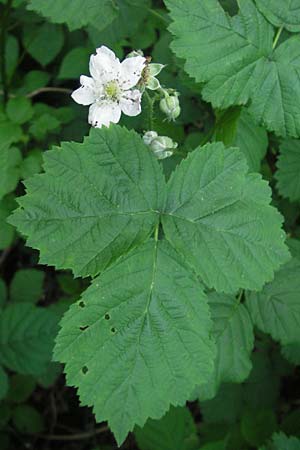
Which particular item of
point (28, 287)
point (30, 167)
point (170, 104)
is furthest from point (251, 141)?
point (28, 287)

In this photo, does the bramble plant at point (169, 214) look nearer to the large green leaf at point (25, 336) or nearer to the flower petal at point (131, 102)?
the flower petal at point (131, 102)

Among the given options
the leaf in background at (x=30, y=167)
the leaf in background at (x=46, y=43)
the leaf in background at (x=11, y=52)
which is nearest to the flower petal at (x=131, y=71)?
the leaf in background at (x=30, y=167)

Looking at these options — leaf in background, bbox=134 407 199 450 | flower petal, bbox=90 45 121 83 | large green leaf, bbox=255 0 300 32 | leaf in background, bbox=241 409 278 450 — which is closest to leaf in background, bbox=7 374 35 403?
leaf in background, bbox=134 407 199 450

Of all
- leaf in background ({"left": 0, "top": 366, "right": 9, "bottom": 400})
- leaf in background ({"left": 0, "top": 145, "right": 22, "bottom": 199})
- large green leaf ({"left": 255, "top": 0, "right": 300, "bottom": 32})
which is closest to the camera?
large green leaf ({"left": 255, "top": 0, "right": 300, "bottom": 32})

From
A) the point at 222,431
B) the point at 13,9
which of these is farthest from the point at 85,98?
the point at 222,431

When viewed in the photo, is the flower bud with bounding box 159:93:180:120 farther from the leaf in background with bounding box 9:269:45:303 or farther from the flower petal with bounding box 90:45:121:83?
the leaf in background with bounding box 9:269:45:303

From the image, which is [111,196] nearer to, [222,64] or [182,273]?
[182,273]
